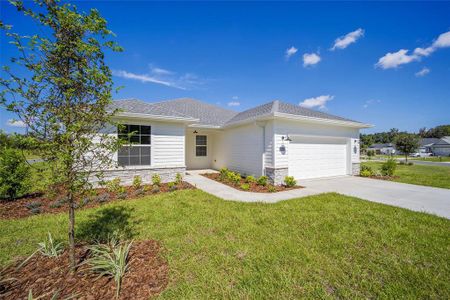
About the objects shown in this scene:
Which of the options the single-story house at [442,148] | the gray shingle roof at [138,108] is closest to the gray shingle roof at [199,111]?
the gray shingle roof at [138,108]

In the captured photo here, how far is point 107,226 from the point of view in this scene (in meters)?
4.27

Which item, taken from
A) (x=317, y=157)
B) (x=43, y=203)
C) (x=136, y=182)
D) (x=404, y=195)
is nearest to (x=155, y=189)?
(x=136, y=182)

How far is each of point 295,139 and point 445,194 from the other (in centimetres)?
594

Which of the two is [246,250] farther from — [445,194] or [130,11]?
[130,11]

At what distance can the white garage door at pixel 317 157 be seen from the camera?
9508 millimetres

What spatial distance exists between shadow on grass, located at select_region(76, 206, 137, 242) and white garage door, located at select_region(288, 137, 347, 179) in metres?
7.64

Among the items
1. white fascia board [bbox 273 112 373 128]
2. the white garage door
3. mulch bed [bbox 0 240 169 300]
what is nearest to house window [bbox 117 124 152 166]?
mulch bed [bbox 0 240 169 300]

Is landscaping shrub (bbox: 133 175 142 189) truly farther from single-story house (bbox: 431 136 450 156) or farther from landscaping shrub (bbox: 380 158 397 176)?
single-story house (bbox: 431 136 450 156)

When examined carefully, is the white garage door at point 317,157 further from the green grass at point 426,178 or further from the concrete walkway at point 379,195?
the green grass at point 426,178

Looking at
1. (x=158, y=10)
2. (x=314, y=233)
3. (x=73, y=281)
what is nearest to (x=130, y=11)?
(x=158, y=10)

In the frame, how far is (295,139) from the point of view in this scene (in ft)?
30.8

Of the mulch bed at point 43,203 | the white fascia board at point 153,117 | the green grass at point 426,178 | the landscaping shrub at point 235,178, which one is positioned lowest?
the mulch bed at point 43,203

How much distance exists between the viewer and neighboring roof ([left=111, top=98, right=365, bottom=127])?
8852 millimetres

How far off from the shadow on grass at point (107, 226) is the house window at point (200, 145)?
9.06 m
